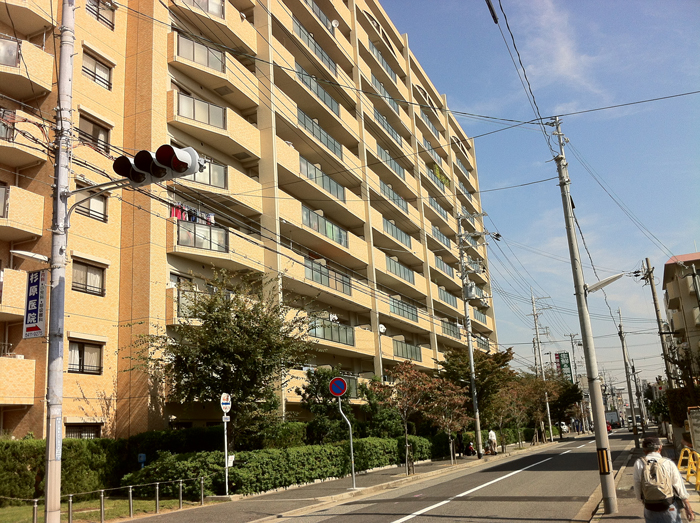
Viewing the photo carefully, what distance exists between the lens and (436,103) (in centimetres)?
6425

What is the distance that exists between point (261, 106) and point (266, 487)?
1824 cm

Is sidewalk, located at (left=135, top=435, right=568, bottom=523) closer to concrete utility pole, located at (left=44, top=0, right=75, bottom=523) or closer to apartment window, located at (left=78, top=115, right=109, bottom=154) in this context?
concrete utility pole, located at (left=44, top=0, right=75, bottom=523)

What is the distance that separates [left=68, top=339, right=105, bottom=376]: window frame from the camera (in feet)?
67.5

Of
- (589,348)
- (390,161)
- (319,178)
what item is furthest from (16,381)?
(390,161)

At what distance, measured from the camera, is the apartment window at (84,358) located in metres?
20.7

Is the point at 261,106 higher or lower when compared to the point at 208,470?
higher

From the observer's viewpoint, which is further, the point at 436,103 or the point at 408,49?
the point at 436,103

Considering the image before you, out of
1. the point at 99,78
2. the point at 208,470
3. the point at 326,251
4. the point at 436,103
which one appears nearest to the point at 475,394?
the point at 326,251

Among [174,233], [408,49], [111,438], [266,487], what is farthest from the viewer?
[408,49]

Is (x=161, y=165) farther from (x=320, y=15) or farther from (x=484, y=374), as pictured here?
(x=320, y=15)

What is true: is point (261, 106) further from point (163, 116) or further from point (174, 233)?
point (174, 233)

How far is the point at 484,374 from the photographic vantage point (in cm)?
3694

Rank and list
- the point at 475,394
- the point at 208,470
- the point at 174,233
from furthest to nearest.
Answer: the point at 475,394
the point at 174,233
the point at 208,470

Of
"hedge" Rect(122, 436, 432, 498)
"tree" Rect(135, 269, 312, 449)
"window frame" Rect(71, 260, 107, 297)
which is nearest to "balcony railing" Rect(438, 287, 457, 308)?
"hedge" Rect(122, 436, 432, 498)
